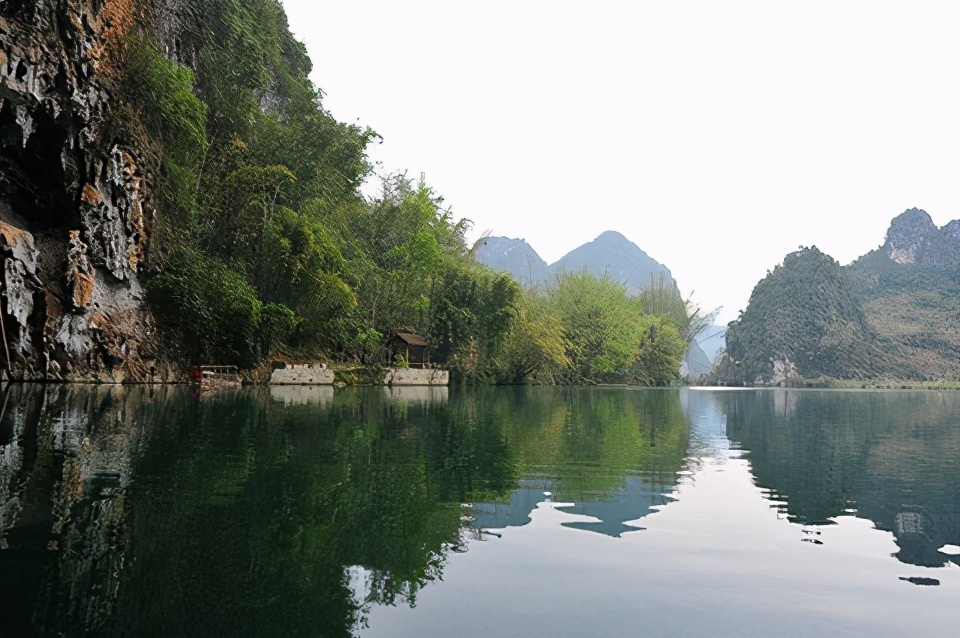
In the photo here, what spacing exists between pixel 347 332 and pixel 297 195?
7.04 meters

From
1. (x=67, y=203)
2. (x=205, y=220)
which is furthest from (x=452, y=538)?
(x=205, y=220)

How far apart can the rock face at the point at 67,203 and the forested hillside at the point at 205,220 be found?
6cm

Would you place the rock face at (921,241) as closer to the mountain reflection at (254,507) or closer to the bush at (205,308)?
the bush at (205,308)

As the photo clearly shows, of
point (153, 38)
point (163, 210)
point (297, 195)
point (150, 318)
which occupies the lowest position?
point (150, 318)

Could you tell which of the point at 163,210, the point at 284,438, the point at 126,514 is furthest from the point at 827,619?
the point at 163,210

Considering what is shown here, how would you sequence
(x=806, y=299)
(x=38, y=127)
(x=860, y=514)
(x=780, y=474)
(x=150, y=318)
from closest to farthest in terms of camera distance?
(x=860, y=514), (x=780, y=474), (x=38, y=127), (x=150, y=318), (x=806, y=299)

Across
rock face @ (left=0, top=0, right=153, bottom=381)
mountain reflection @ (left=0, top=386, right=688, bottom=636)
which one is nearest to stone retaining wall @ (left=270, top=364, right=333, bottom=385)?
rock face @ (left=0, top=0, right=153, bottom=381)

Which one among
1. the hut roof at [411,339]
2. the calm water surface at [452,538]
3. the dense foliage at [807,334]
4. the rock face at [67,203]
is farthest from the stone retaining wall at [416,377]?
the dense foliage at [807,334]

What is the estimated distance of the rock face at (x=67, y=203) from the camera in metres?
19.7

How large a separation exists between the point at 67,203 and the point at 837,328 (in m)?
88.4

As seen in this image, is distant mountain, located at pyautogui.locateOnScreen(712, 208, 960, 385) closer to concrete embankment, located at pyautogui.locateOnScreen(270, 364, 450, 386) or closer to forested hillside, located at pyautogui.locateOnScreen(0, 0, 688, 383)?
forested hillside, located at pyautogui.locateOnScreen(0, 0, 688, 383)

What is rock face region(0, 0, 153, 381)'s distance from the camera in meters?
19.7

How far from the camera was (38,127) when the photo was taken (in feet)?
68.1

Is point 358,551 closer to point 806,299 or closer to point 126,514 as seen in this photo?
point 126,514
